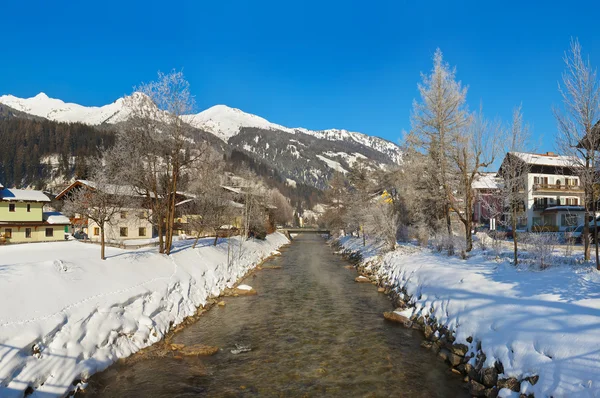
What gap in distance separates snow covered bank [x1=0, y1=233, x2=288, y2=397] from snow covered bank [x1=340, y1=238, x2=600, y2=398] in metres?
11.6

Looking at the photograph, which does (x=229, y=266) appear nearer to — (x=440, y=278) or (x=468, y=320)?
(x=440, y=278)

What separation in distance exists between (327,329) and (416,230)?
23818 mm

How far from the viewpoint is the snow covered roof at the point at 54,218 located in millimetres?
46428

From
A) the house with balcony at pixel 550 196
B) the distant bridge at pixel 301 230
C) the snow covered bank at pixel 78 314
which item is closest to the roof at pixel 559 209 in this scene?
the house with balcony at pixel 550 196

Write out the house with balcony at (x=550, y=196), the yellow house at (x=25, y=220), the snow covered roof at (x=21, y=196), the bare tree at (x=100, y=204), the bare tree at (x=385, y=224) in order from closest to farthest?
the bare tree at (x=100, y=204) → the bare tree at (x=385, y=224) → the yellow house at (x=25, y=220) → the snow covered roof at (x=21, y=196) → the house with balcony at (x=550, y=196)

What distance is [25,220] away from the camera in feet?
143

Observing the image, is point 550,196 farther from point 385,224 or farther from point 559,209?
point 385,224

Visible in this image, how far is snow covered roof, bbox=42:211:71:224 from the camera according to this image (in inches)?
1828

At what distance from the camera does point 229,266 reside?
30828 mm

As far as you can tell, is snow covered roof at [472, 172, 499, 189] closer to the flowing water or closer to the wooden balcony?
the wooden balcony

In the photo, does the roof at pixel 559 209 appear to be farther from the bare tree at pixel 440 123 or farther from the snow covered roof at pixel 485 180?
the bare tree at pixel 440 123

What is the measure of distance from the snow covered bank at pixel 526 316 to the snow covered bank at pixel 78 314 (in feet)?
37.9

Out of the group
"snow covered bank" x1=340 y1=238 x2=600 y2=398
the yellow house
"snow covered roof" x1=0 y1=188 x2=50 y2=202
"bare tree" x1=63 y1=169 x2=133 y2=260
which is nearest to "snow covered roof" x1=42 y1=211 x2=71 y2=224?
the yellow house

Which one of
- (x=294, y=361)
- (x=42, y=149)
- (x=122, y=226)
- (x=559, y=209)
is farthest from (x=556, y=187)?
(x=42, y=149)
